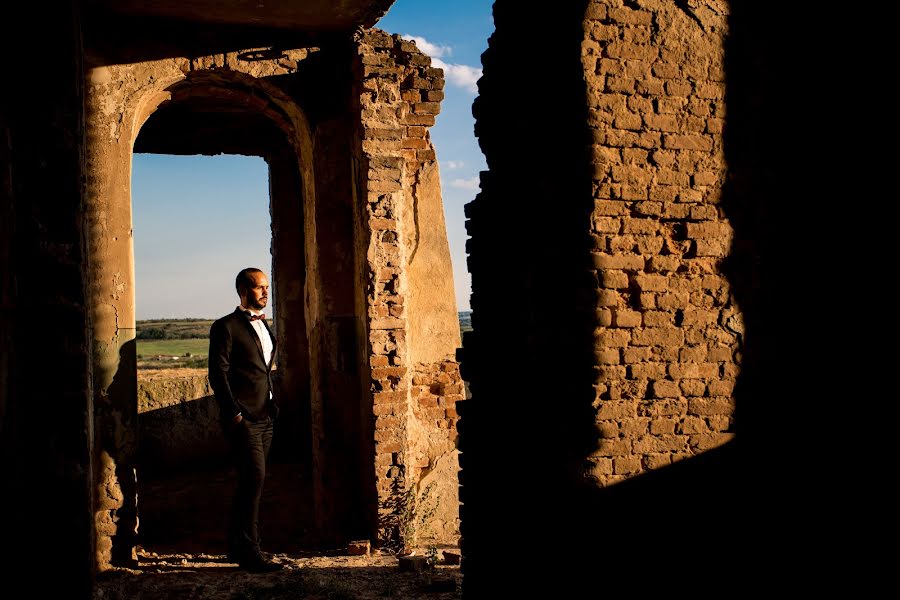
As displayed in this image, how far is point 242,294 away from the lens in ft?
15.9

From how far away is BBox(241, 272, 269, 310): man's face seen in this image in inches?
188

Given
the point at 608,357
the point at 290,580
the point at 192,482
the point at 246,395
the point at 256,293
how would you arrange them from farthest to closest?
the point at 192,482, the point at 256,293, the point at 246,395, the point at 290,580, the point at 608,357

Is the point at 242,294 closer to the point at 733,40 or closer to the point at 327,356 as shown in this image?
the point at 327,356

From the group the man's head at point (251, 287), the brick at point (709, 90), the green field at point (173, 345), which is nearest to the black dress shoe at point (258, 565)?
the man's head at point (251, 287)

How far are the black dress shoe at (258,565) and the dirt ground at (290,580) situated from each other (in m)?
0.05

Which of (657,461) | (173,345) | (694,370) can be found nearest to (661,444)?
(657,461)

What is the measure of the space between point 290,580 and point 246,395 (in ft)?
4.11

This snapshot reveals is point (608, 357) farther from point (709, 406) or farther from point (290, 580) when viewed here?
point (290, 580)

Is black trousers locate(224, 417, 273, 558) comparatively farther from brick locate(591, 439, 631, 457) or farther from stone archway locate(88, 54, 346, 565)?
brick locate(591, 439, 631, 457)

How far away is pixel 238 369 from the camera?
471 cm

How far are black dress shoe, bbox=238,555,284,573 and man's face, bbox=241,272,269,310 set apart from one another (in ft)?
5.79

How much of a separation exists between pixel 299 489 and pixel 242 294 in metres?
3.55

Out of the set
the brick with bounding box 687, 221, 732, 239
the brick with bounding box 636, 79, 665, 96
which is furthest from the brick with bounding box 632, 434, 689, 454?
the brick with bounding box 636, 79, 665, 96

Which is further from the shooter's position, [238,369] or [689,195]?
[238,369]
